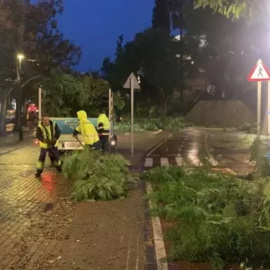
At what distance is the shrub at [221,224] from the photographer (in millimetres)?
5859

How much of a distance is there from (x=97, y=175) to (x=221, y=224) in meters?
4.46

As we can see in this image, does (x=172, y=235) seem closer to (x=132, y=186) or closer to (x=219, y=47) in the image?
(x=132, y=186)

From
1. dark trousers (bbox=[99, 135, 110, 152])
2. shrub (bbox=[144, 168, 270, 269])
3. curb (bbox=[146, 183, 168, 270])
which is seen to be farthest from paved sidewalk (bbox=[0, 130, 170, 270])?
dark trousers (bbox=[99, 135, 110, 152])

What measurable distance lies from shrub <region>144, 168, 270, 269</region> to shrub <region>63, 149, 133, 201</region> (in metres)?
1.49

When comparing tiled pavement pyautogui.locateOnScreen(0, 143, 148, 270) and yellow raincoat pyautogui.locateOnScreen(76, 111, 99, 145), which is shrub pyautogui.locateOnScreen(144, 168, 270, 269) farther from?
yellow raincoat pyautogui.locateOnScreen(76, 111, 99, 145)

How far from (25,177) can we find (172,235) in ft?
23.7

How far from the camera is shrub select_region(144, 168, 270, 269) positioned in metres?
5.86

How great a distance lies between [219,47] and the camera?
1969 inches

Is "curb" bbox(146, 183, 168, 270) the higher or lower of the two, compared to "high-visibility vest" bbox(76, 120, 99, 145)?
lower

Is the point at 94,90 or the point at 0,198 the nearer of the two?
the point at 0,198

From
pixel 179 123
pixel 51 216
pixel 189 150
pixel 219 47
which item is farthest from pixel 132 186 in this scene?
pixel 219 47

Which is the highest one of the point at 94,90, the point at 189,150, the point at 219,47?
the point at 219,47

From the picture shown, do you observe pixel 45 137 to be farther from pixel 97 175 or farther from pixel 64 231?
pixel 64 231

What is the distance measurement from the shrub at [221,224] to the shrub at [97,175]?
4.88ft
